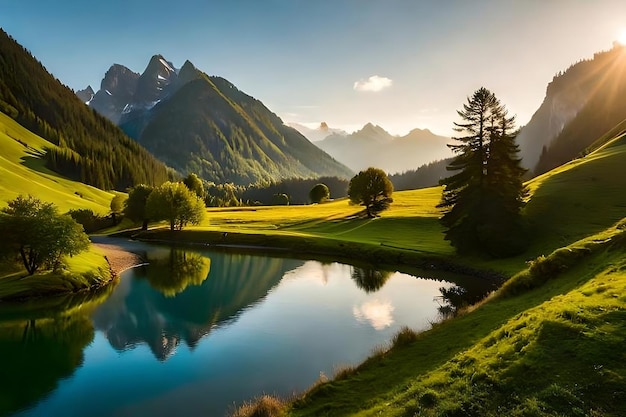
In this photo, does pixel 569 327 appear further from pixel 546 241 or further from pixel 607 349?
pixel 546 241

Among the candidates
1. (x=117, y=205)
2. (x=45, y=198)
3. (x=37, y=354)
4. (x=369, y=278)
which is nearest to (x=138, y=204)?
(x=117, y=205)

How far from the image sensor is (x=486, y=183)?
6494 cm

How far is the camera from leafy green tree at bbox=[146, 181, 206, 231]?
115 metres

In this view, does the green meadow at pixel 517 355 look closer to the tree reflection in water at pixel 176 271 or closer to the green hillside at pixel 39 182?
the tree reflection in water at pixel 176 271

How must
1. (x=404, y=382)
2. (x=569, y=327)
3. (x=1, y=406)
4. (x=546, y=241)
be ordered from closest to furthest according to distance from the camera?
1. (x=569, y=327)
2. (x=404, y=382)
3. (x=1, y=406)
4. (x=546, y=241)

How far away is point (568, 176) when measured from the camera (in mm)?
80812

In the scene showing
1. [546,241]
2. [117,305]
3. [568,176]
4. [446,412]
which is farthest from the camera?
[568,176]

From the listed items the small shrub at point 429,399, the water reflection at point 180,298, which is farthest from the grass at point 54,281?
the small shrub at point 429,399

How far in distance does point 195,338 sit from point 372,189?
3335 inches

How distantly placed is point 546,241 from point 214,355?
49921 mm

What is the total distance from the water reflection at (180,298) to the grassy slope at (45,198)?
5645mm

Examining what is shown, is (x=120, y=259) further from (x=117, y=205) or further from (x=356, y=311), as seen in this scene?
(x=117, y=205)

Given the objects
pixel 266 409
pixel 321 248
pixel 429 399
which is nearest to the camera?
pixel 429 399

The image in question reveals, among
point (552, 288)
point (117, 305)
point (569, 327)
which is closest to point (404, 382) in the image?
point (569, 327)
